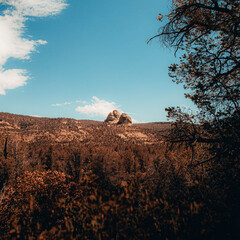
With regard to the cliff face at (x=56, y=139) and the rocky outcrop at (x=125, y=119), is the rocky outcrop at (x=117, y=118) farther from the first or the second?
the cliff face at (x=56, y=139)

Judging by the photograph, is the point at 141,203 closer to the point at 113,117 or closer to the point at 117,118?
the point at 113,117

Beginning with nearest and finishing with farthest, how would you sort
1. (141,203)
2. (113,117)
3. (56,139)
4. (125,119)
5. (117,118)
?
(141,203) < (56,139) < (125,119) < (113,117) < (117,118)

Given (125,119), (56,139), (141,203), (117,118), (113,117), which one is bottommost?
(56,139)

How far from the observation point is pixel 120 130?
112 metres

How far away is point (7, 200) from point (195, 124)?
1131cm

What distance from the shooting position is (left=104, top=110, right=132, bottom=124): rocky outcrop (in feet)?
437

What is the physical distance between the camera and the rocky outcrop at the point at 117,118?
133250 millimetres

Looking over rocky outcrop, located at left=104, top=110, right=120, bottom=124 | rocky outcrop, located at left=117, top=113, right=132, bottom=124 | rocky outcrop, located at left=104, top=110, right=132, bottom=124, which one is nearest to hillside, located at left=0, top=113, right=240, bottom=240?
rocky outcrop, located at left=117, top=113, right=132, bottom=124

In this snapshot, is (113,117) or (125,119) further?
(113,117)

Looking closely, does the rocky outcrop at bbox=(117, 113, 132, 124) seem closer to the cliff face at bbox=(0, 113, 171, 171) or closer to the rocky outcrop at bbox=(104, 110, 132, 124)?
the rocky outcrop at bbox=(104, 110, 132, 124)

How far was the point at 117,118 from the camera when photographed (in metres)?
147

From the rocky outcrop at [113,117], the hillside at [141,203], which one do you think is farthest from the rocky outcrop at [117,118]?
the hillside at [141,203]

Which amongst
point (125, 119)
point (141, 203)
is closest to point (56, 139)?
point (125, 119)

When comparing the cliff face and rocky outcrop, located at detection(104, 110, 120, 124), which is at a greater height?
rocky outcrop, located at detection(104, 110, 120, 124)
